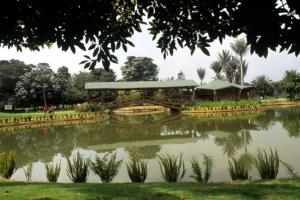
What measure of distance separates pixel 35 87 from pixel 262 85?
3245cm

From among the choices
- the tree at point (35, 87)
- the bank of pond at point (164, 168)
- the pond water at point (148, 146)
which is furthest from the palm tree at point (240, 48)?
the bank of pond at point (164, 168)

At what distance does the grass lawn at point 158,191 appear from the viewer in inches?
197

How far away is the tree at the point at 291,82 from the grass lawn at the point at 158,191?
40069mm

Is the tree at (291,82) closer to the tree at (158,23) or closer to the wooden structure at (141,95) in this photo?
the wooden structure at (141,95)

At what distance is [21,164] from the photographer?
1209cm

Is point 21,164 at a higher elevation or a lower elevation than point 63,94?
lower

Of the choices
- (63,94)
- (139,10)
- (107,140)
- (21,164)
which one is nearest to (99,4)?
(139,10)

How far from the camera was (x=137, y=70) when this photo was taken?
6412cm

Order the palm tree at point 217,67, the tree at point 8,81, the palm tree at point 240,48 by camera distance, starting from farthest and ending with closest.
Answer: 1. the palm tree at point 217,67
2. the palm tree at point 240,48
3. the tree at point 8,81

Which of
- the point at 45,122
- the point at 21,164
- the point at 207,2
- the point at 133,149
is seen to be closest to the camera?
the point at 207,2

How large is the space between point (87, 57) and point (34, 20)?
24.6 inches

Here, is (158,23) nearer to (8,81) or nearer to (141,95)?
(141,95)

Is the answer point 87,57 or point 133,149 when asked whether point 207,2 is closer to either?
point 87,57

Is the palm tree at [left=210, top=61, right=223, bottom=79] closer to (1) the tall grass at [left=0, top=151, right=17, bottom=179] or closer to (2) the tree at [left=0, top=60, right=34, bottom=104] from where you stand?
(2) the tree at [left=0, top=60, right=34, bottom=104]
